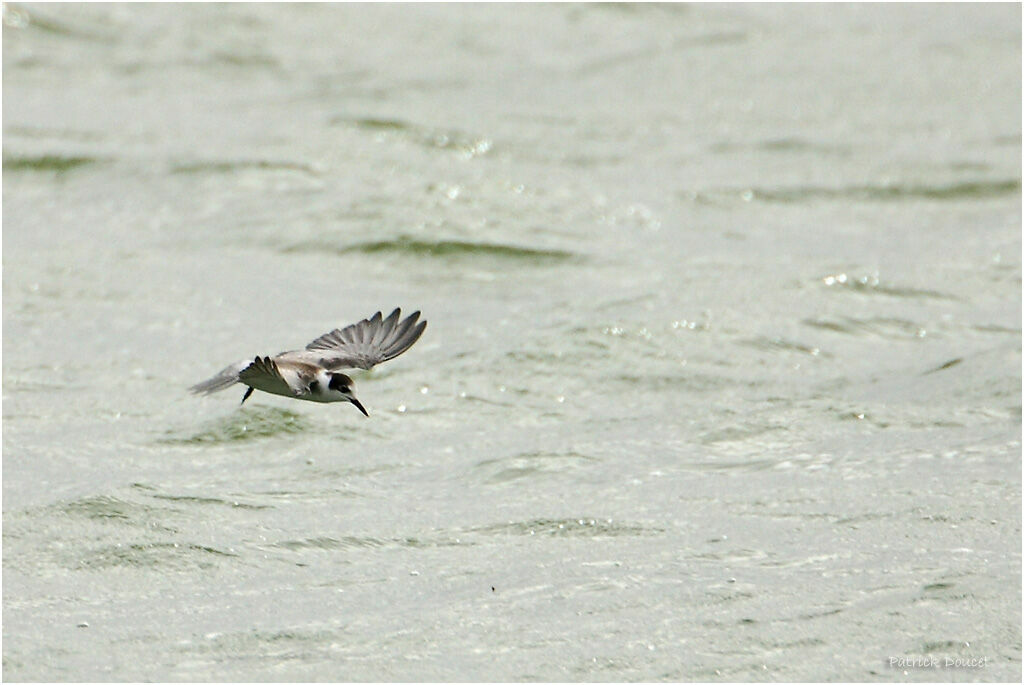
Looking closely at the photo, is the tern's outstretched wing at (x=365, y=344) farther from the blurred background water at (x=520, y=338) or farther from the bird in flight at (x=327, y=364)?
the blurred background water at (x=520, y=338)

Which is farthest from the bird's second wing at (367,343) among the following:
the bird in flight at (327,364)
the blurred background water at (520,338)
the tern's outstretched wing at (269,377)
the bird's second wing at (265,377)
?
the blurred background water at (520,338)

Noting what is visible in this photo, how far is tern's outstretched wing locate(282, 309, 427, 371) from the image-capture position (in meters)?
7.11

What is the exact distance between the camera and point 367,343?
7.37 metres

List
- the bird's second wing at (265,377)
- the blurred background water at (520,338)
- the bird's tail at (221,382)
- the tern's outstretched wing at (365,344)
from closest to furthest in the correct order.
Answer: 1. the bird's second wing at (265,377)
2. the bird's tail at (221,382)
3. the blurred background water at (520,338)
4. the tern's outstretched wing at (365,344)

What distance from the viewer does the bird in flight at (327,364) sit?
6.32 m

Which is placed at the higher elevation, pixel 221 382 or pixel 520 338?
pixel 221 382

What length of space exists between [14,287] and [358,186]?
3289 mm

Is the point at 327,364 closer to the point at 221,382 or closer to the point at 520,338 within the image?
the point at 221,382

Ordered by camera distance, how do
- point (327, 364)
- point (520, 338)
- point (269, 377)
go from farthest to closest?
point (520, 338)
point (327, 364)
point (269, 377)

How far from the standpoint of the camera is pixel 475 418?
9.80m

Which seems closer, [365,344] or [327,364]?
[327,364]

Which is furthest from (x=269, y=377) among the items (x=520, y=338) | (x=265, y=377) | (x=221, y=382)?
(x=520, y=338)

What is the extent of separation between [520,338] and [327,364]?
3975 millimetres

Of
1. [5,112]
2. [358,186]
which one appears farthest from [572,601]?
[5,112]
